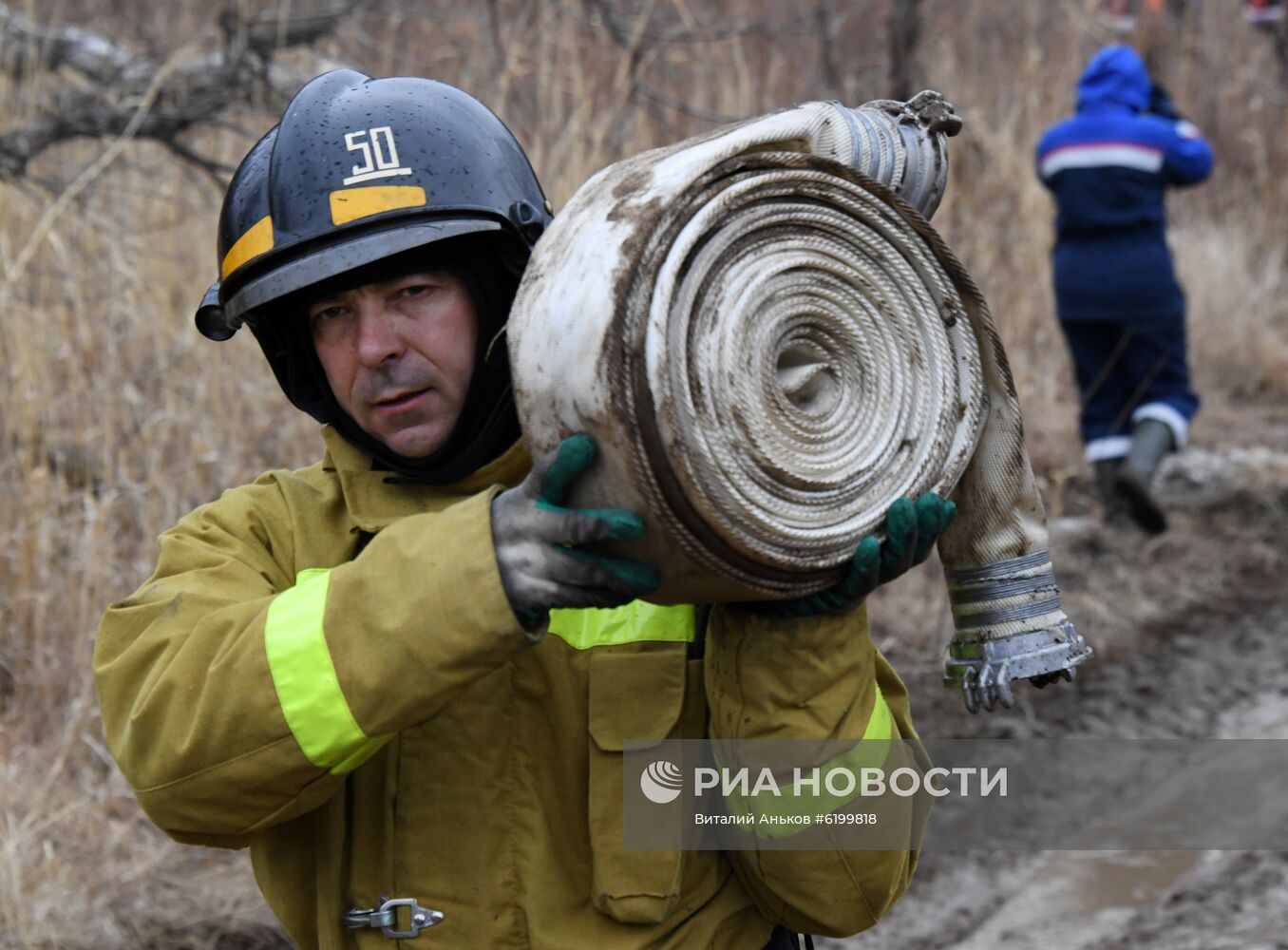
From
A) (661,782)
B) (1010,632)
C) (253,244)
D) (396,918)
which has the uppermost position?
(253,244)

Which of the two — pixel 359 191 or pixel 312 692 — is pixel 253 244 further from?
pixel 312 692

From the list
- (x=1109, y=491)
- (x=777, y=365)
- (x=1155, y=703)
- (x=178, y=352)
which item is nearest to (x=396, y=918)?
(x=777, y=365)

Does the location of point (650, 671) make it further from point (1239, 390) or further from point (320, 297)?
point (1239, 390)

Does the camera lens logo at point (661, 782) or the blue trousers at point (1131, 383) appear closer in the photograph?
the camera lens logo at point (661, 782)

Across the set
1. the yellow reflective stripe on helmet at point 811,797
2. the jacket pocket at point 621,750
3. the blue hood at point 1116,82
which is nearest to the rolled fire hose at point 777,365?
the yellow reflective stripe on helmet at point 811,797

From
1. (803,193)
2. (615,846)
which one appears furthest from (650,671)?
(803,193)

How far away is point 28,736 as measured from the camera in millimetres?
4109

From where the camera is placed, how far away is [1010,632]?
1945mm

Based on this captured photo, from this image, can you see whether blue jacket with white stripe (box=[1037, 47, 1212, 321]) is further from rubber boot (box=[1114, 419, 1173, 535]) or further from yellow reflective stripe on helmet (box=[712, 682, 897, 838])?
yellow reflective stripe on helmet (box=[712, 682, 897, 838])

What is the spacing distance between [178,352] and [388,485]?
3202 mm

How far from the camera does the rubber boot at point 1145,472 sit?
6.51 meters

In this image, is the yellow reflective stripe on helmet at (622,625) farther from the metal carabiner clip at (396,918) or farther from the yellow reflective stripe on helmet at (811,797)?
the metal carabiner clip at (396,918)

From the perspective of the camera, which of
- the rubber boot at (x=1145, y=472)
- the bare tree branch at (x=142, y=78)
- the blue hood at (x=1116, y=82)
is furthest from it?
the blue hood at (x=1116, y=82)

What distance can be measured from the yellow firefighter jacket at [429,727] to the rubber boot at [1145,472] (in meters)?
4.72
